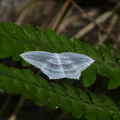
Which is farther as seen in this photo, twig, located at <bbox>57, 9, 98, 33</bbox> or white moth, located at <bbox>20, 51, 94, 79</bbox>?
twig, located at <bbox>57, 9, 98, 33</bbox>

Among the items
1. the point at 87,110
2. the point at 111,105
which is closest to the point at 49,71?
the point at 87,110

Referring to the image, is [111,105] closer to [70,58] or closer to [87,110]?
[87,110]

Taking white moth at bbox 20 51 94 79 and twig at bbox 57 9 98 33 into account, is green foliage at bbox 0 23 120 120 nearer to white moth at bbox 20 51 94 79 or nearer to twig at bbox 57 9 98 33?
white moth at bbox 20 51 94 79

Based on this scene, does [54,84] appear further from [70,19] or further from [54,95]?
[70,19]

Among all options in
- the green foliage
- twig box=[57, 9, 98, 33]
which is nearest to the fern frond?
the green foliage

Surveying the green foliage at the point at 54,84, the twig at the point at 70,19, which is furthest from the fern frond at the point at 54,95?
the twig at the point at 70,19

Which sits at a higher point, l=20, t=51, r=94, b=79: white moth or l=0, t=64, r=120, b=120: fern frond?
l=20, t=51, r=94, b=79: white moth

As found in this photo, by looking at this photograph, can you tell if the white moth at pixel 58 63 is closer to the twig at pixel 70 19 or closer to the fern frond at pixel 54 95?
the fern frond at pixel 54 95
